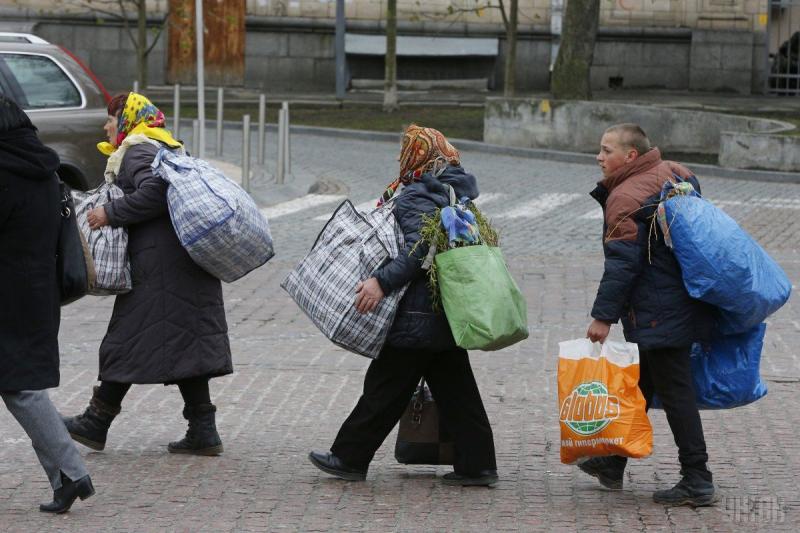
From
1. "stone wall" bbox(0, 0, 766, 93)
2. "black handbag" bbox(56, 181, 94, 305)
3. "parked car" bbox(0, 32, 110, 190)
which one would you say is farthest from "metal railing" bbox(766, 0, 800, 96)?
"black handbag" bbox(56, 181, 94, 305)

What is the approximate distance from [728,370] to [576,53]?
17.2 meters

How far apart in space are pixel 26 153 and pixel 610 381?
7.65 feet

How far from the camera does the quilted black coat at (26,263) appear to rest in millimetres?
5492

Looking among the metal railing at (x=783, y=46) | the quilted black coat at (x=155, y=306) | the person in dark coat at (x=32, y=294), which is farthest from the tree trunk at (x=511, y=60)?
the person in dark coat at (x=32, y=294)

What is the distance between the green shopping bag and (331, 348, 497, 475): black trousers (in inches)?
13.4

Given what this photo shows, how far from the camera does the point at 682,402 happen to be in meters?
5.86

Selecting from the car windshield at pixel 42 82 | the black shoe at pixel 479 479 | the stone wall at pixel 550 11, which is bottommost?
the black shoe at pixel 479 479

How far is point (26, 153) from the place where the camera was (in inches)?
218

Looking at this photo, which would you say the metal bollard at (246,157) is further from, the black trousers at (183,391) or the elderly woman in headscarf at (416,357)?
the elderly woman in headscarf at (416,357)

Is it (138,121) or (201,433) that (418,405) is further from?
(138,121)

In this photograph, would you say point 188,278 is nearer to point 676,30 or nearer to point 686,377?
point 686,377

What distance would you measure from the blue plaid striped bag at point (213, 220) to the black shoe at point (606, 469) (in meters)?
1.63

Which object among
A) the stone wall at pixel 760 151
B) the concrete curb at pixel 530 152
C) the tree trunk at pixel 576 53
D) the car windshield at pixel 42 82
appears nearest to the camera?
the car windshield at pixel 42 82

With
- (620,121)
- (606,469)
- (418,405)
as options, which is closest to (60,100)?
(418,405)
